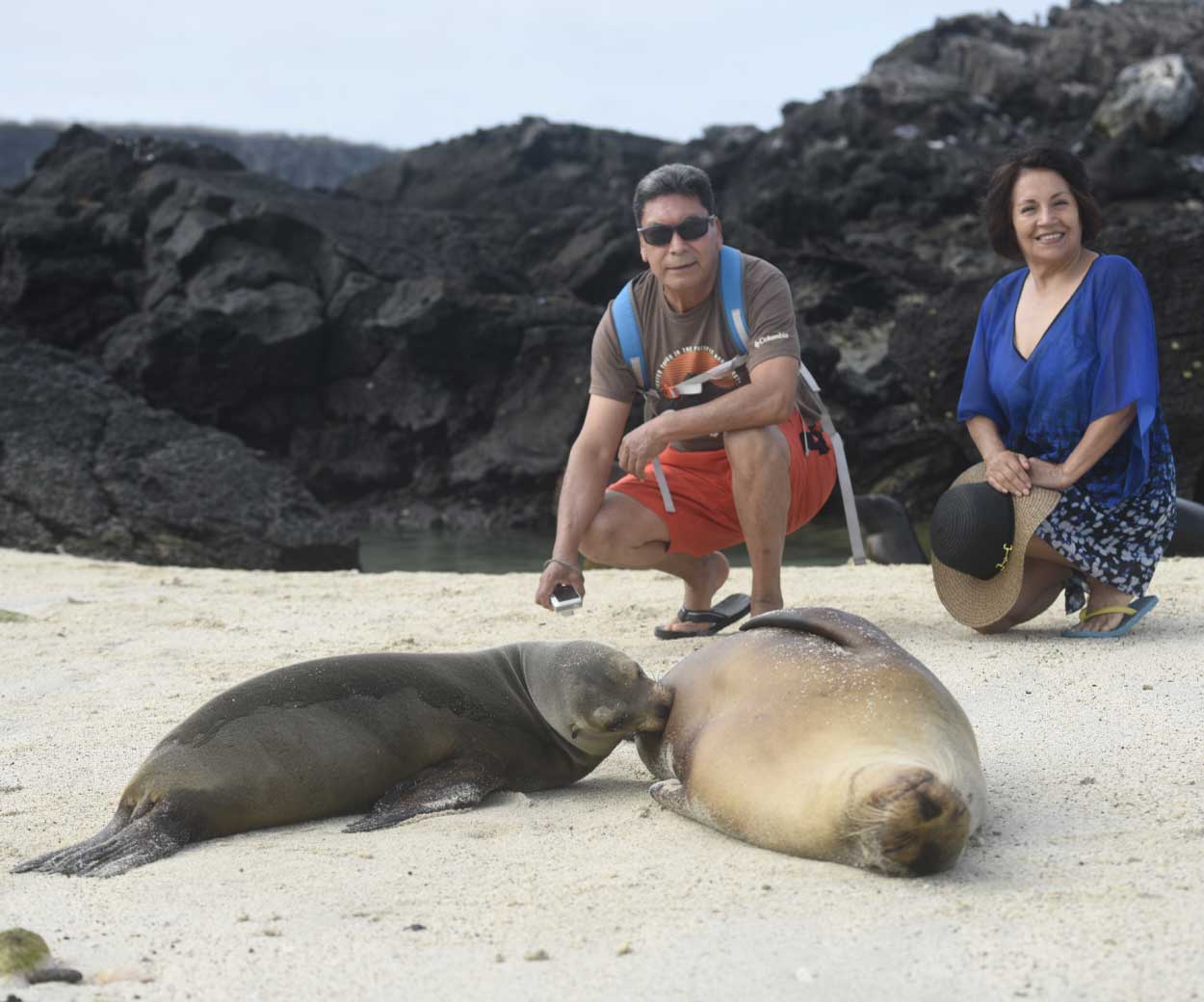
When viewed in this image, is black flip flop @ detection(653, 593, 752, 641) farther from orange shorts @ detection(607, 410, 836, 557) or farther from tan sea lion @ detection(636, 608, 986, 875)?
tan sea lion @ detection(636, 608, 986, 875)

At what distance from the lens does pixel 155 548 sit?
31.2 feet

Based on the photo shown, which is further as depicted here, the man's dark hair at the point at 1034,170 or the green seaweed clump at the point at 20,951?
the man's dark hair at the point at 1034,170

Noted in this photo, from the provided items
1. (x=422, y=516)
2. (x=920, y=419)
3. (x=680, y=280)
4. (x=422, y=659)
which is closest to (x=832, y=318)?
(x=920, y=419)

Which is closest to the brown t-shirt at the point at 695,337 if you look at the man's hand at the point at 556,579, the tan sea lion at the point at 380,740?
the man's hand at the point at 556,579

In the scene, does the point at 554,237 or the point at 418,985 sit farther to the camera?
the point at 554,237

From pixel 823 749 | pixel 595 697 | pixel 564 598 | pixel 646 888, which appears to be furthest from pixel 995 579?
pixel 646 888

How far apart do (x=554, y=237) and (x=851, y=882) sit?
18.7 m

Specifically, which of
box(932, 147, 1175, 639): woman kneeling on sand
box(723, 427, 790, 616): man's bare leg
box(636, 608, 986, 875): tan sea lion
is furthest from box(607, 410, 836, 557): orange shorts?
box(636, 608, 986, 875): tan sea lion

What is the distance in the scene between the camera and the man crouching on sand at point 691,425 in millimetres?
4672

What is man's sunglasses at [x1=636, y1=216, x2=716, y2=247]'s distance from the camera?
4.61 metres

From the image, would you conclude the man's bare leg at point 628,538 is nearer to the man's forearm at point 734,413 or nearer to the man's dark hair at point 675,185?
the man's forearm at point 734,413

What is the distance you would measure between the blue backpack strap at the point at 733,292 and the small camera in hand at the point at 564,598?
107 centimetres

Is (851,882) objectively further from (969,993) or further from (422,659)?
(422,659)

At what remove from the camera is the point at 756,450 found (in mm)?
4750
